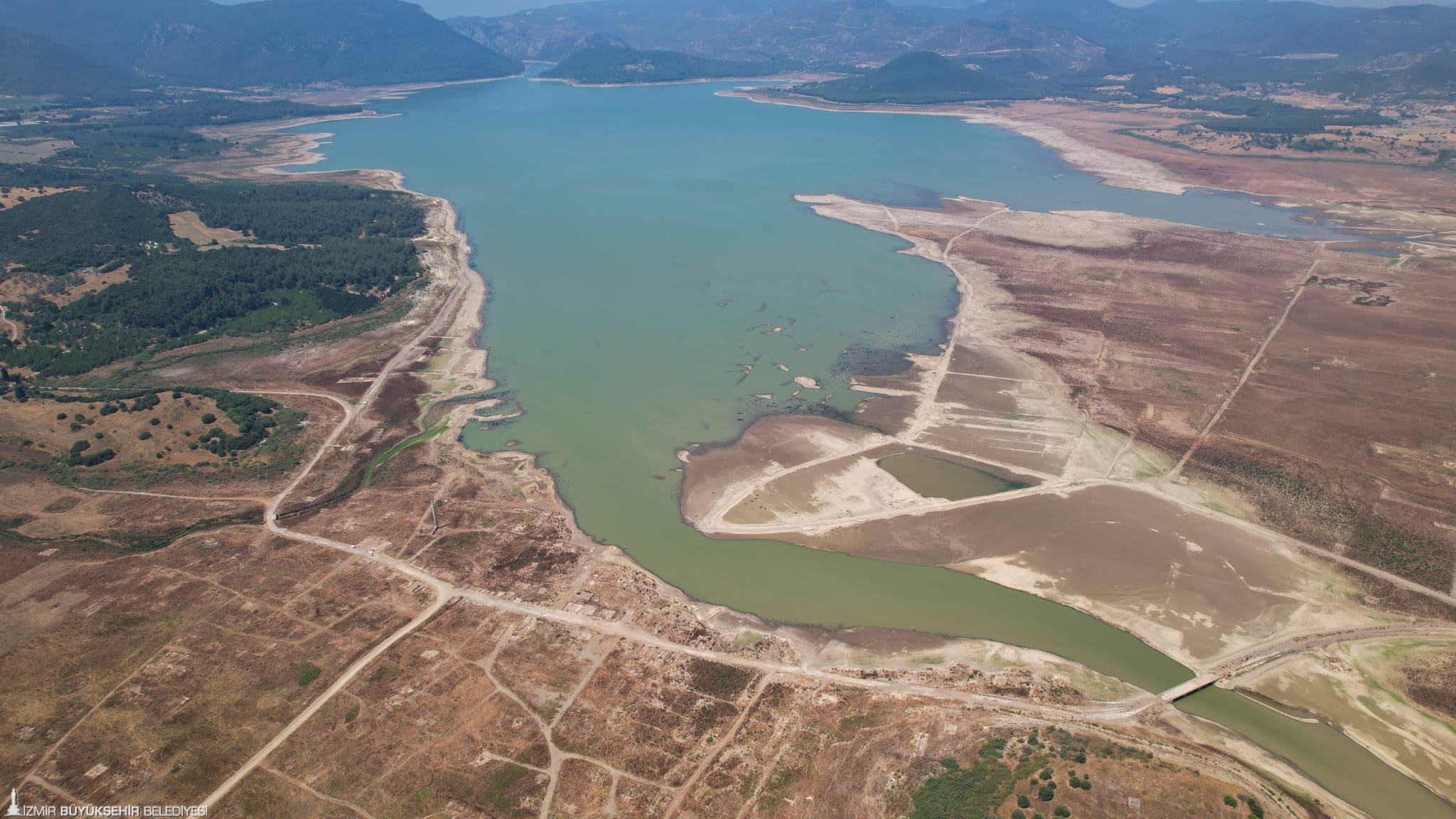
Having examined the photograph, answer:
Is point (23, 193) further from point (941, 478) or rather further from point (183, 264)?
point (941, 478)

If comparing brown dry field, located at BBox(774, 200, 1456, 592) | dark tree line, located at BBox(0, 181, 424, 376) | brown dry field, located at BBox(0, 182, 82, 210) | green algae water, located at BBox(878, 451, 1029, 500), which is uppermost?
brown dry field, located at BBox(0, 182, 82, 210)

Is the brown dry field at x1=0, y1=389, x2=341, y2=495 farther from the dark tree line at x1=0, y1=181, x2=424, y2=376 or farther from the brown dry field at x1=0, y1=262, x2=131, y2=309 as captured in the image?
the brown dry field at x1=0, y1=262, x2=131, y2=309

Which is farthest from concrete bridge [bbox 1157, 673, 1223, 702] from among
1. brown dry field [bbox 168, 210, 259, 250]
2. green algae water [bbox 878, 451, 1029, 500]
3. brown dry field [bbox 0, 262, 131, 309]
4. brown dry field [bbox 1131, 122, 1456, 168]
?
brown dry field [bbox 1131, 122, 1456, 168]

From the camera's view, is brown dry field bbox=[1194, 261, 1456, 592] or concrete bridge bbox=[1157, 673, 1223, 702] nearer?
concrete bridge bbox=[1157, 673, 1223, 702]

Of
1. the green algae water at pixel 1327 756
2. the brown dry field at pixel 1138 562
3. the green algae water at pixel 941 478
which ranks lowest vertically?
the green algae water at pixel 1327 756

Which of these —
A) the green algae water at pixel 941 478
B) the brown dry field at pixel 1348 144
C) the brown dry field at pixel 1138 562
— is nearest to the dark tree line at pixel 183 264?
the green algae water at pixel 941 478

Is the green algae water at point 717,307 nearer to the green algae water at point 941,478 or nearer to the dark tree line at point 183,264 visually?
the green algae water at point 941,478

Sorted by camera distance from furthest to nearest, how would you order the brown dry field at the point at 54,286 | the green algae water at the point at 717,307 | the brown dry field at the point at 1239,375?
the brown dry field at the point at 54,286
the brown dry field at the point at 1239,375
the green algae water at the point at 717,307
